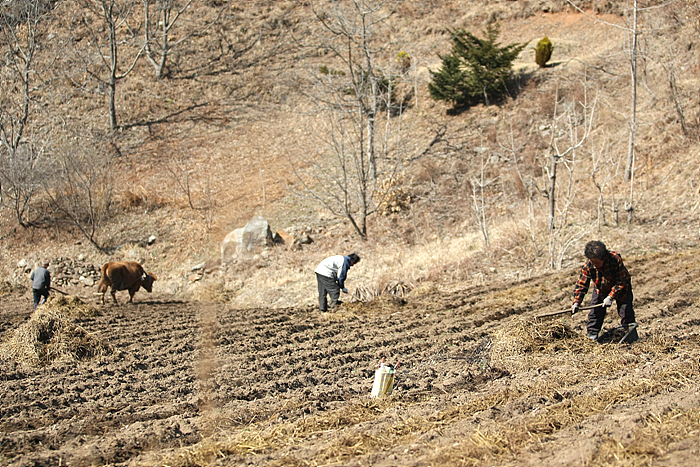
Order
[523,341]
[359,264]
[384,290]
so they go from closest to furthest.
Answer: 1. [523,341]
2. [384,290]
3. [359,264]

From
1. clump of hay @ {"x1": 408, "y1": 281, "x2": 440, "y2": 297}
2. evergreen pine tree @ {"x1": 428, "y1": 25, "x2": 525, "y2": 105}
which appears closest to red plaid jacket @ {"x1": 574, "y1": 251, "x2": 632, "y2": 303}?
clump of hay @ {"x1": 408, "y1": 281, "x2": 440, "y2": 297}

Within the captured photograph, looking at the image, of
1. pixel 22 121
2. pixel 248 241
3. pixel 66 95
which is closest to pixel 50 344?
pixel 248 241

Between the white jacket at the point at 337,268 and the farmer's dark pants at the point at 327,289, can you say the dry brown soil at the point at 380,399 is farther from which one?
the white jacket at the point at 337,268

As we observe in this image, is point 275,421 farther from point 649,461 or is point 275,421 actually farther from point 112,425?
point 649,461

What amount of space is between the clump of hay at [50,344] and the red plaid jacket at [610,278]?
661 centimetres

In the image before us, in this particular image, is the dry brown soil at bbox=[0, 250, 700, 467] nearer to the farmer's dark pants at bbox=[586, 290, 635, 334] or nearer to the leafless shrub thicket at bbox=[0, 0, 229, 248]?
the farmer's dark pants at bbox=[586, 290, 635, 334]

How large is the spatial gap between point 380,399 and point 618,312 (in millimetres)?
3284

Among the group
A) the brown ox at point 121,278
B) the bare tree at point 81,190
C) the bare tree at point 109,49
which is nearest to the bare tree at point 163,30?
the bare tree at point 109,49

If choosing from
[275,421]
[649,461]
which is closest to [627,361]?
[649,461]

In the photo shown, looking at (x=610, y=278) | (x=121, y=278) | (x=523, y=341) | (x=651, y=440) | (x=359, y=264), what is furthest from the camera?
(x=359, y=264)

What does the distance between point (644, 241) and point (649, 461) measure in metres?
11.5

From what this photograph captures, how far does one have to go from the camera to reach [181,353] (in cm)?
845

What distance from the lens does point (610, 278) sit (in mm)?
6703

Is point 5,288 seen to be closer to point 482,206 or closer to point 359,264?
point 359,264
